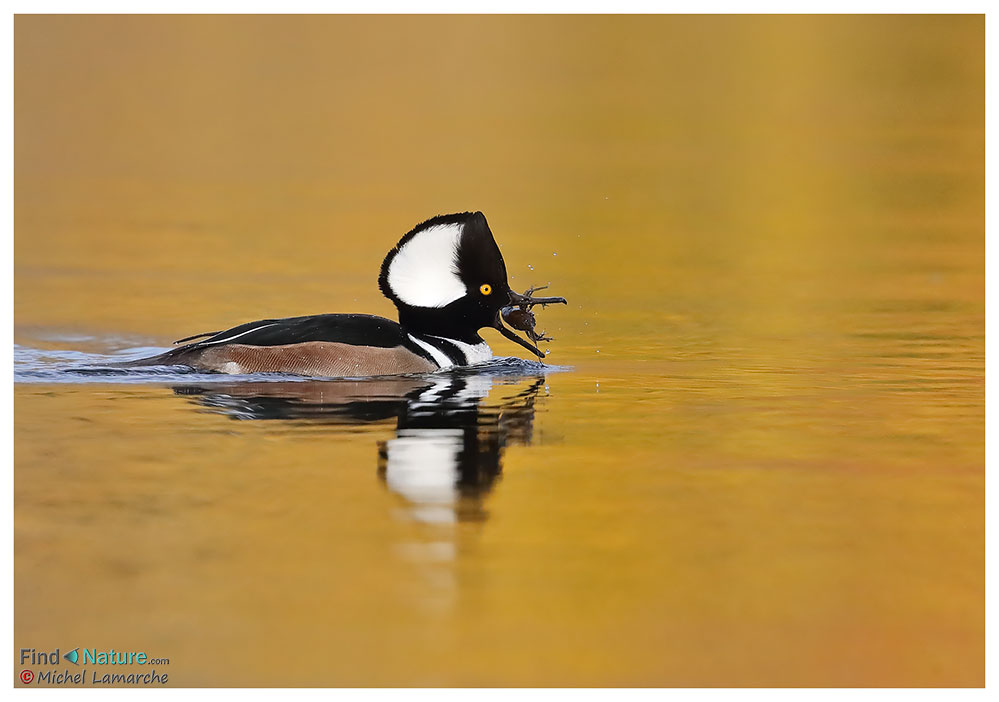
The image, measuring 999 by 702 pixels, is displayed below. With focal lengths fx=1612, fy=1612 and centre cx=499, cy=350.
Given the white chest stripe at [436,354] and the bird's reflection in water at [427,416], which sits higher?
the white chest stripe at [436,354]

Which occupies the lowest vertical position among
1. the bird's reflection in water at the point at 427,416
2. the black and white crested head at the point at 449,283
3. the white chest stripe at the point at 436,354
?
the bird's reflection in water at the point at 427,416

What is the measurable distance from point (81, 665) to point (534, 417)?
3931 mm

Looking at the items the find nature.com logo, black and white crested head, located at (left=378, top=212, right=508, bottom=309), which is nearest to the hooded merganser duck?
black and white crested head, located at (left=378, top=212, right=508, bottom=309)

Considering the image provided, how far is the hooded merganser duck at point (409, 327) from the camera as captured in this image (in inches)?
388

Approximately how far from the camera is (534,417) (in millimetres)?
8781

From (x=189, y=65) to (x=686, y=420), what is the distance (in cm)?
2459

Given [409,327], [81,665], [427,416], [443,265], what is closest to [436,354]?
[409,327]

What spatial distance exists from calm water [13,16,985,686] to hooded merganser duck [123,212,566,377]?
0.68 ft

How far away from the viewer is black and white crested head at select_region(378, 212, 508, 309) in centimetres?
1006

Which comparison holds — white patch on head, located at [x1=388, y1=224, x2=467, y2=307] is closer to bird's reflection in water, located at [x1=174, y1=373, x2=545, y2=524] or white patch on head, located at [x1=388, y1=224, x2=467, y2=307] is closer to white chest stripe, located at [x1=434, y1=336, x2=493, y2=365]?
white chest stripe, located at [x1=434, y1=336, x2=493, y2=365]

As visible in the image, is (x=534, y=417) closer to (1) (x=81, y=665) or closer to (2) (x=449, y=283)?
(2) (x=449, y=283)

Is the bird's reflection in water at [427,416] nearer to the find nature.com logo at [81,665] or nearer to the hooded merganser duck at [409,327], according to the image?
the hooded merganser duck at [409,327]

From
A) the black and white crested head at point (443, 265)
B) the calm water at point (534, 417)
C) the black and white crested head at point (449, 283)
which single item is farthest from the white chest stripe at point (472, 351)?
the black and white crested head at point (443, 265)

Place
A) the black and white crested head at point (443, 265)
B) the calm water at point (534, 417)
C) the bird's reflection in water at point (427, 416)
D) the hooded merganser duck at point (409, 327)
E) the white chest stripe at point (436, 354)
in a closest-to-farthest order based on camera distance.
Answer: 1. the calm water at point (534, 417)
2. the bird's reflection in water at point (427, 416)
3. the hooded merganser duck at point (409, 327)
4. the black and white crested head at point (443, 265)
5. the white chest stripe at point (436, 354)
